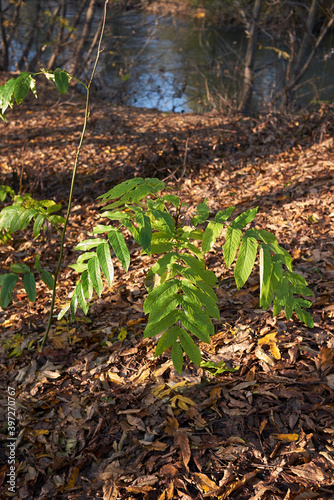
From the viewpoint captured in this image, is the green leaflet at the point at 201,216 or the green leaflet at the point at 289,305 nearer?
the green leaflet at the point at 289,305

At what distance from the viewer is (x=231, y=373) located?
2.84 metres

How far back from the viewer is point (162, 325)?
2.01 m

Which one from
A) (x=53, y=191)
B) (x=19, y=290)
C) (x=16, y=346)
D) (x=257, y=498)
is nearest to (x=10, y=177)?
(x=53, y=191)

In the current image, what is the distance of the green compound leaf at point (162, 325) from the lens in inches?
78.2

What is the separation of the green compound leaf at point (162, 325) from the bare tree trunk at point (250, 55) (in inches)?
342

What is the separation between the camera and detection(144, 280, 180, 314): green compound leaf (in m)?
2.00

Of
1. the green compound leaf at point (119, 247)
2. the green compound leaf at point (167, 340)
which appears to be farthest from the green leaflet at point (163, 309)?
the green compound leaf at point (119, 247)

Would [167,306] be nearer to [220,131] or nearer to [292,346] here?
[292,346]

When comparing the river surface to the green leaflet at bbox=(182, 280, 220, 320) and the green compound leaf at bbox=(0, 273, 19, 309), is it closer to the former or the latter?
the green compound leaf at bbox=(0, 273, 19, 309)

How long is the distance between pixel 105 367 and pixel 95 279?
135 centimetres

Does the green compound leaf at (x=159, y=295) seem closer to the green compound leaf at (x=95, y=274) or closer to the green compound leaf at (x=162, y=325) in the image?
the green compound leaf at (x=162, y=325)

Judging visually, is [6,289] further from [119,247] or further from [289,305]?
[289,305]

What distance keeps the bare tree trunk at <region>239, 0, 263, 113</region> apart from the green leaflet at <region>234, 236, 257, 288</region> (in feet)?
27.4

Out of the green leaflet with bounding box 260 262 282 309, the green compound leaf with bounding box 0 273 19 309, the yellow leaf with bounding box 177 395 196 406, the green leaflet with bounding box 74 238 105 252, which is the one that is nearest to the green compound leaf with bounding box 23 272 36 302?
the green compound leaf with bounding box 0 273 19 309
